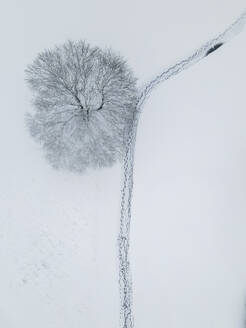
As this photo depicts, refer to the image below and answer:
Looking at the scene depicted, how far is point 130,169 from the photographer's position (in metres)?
10.6

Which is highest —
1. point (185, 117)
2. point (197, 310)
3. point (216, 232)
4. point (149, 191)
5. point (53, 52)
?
point (53, 52)

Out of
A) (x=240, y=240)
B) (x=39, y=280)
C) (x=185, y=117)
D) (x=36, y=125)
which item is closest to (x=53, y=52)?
(x=36, y=125)

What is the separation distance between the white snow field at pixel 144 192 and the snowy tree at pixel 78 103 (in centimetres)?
62

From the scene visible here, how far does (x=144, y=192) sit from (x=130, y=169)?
2.00 feet

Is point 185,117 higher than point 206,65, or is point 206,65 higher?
point 206,65

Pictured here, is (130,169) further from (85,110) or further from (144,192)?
(85,110)

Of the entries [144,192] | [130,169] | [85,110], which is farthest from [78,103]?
[144,192]

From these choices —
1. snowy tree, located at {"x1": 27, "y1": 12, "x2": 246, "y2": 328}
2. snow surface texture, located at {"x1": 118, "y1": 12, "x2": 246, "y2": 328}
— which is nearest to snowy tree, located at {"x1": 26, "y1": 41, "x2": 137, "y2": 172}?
snowy tree, located at {"x1": 27, "y1": 12, "x2": 246, "y2": 328}

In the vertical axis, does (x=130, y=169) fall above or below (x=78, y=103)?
below

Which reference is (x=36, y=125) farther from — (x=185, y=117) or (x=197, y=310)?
(x=197, y=310)

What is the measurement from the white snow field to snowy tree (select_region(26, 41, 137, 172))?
2.03 feet

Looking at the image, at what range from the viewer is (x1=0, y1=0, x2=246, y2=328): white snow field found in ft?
33.5

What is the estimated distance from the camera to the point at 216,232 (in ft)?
34.3

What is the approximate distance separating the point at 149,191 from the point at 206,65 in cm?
325
